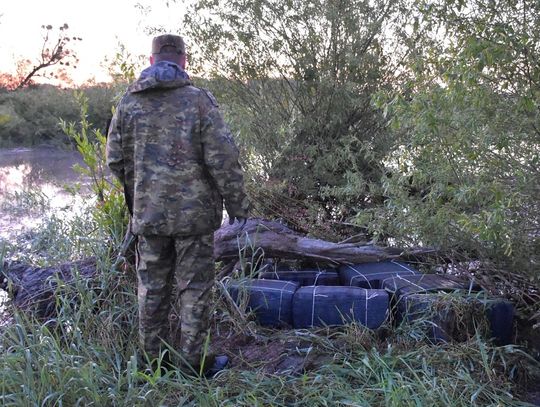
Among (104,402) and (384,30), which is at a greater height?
(384,30)

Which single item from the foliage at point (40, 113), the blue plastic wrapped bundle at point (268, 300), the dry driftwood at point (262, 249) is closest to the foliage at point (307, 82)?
the dry driftwood at point (262, 249)

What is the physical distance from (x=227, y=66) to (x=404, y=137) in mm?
2071

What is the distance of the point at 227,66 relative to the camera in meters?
6.74

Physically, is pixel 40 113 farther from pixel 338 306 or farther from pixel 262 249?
pixel 338 306

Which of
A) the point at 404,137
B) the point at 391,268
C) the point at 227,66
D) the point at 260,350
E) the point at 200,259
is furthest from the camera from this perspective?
the point at 227,66

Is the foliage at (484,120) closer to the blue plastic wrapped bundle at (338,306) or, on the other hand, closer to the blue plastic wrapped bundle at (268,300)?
the blue plastic wrapped bundle at (338,306)

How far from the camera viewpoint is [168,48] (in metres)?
3.54

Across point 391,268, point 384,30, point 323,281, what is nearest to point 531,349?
point 391,268

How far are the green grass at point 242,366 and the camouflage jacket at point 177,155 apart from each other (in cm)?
81

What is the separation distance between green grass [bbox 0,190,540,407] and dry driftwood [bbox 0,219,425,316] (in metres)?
0.38

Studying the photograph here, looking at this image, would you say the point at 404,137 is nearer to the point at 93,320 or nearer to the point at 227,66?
the point at 227,66

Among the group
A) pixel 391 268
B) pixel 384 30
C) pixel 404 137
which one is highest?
pixel 384 30

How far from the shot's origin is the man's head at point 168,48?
3.54 m

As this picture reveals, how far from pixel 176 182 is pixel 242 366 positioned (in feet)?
3.94
